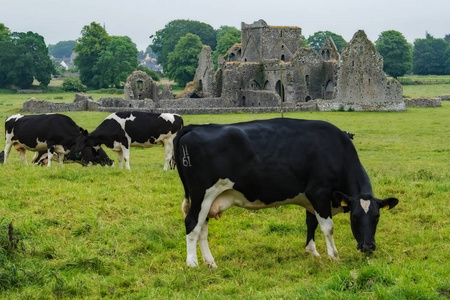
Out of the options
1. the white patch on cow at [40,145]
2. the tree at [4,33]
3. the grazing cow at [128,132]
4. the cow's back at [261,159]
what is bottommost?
the white patch on cow at [40,145]

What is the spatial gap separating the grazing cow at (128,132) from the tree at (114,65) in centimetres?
7571

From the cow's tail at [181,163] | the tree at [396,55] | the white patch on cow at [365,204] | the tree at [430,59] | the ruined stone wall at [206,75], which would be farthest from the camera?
the tree at [430,59]

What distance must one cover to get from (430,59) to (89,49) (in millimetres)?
73503

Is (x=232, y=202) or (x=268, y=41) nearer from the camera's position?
(x=232, y=202)

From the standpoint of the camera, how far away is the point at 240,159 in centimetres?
904

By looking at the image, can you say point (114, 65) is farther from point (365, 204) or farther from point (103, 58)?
point (365, 204)

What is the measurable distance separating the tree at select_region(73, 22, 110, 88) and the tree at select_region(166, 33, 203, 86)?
11805 millimetres

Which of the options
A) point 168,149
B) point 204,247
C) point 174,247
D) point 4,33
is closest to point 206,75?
point 4,33

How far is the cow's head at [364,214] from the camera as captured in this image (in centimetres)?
869

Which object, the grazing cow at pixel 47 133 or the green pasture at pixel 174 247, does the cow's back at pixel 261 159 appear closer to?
the green pasture at pixel 174 247

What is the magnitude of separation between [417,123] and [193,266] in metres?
34.6

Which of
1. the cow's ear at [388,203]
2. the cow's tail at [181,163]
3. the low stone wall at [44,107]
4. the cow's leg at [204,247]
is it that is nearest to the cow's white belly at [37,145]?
the cow's tail at [181,163]

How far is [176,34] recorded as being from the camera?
146m

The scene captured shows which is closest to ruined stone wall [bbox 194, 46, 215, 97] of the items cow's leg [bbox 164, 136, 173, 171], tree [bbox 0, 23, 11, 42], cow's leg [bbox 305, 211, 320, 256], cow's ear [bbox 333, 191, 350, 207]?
tree [bbox 0, 23, 11, 42]
